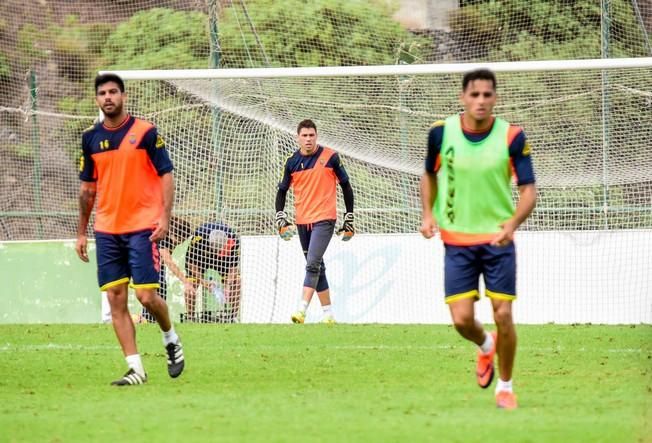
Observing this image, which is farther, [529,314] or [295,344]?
[529,314]

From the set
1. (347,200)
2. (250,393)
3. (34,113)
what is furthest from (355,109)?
(250,393)

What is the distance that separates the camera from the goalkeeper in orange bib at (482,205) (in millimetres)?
8234

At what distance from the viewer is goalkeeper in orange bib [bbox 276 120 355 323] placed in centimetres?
1524

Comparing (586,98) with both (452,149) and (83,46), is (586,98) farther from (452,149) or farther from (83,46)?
(83,46)

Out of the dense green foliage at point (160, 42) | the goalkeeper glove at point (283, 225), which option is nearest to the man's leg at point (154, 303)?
the goalkeeper glove at point (283, 225)

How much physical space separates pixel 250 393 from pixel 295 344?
3750 mm

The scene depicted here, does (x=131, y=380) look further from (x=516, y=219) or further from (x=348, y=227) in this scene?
(x=348, y=227)

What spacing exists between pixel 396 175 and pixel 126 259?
8.24 meters

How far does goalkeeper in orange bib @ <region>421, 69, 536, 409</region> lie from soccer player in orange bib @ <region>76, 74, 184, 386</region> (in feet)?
7.89

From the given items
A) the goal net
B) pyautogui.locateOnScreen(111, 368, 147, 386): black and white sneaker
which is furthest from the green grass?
the goal net

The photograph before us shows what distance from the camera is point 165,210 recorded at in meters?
9.73

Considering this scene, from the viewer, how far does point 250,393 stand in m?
9.28

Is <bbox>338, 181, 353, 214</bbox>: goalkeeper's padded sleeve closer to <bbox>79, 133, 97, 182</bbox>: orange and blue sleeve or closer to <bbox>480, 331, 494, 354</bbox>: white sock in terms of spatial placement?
<bbox>79, 133, 97, 182</bbox>: orange and blue sleeve

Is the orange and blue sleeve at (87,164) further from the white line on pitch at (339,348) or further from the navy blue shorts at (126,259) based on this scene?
the white line on pitch at (339,348)
